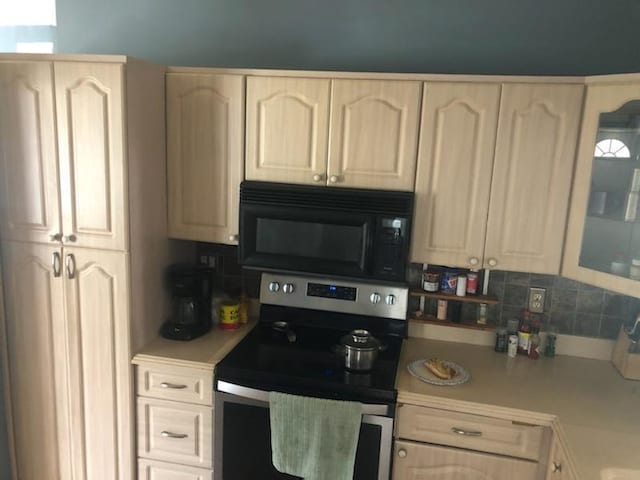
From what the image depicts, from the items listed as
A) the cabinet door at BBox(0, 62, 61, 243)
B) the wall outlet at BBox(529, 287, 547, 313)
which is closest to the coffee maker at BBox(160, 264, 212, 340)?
the cabinet door at BBox(0, 62, 61, 243)

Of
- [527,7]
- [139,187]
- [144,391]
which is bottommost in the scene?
[144,391]

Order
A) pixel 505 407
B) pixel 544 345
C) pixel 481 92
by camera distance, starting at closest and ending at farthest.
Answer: pixel 505 407 → pixel 481 92 → pixel 544 345

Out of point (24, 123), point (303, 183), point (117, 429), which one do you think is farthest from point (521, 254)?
point (24, 123)

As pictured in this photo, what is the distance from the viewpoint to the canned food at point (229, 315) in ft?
7.82

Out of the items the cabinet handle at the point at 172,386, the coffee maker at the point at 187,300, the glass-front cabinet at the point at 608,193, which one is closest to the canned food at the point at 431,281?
the glass-front cabinet at the point at 608,193

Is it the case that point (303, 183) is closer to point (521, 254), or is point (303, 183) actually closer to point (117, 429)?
point (521, 254)

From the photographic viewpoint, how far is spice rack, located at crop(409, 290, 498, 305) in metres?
2.26

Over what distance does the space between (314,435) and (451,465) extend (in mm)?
532

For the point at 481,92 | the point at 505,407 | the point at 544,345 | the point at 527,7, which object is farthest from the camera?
the point at 544,345

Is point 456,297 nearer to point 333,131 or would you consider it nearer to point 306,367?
point 306,367

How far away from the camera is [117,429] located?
217 cm

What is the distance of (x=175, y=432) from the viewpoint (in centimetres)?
212

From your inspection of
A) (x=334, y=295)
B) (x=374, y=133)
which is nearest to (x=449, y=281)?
(x=334, y=295)

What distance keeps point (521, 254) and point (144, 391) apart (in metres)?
1.68
